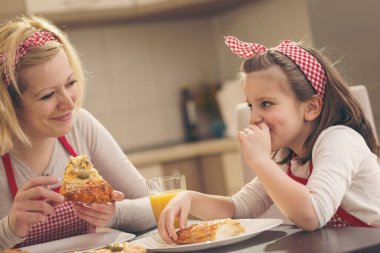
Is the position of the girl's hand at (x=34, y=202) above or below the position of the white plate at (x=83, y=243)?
above

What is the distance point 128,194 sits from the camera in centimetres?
189

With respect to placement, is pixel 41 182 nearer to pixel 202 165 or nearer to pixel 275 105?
pixel 275 105

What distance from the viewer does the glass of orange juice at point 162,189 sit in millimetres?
1421

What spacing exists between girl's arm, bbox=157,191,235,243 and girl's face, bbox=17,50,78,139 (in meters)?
0.48

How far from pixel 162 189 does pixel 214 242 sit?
0.30 meters

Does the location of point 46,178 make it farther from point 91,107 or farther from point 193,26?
point 193,26

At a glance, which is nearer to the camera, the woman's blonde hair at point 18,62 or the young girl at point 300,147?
the young girl at point 300,147

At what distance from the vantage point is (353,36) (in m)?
2.64

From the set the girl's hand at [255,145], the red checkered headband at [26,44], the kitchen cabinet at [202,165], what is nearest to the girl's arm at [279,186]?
the girl's hand at [255,145]

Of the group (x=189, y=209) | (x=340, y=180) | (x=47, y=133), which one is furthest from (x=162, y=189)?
(x=47, y=133)

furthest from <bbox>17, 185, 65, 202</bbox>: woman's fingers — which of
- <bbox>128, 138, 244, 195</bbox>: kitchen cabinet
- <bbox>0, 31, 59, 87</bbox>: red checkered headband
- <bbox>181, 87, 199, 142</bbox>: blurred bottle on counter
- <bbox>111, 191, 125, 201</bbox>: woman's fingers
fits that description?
<bbox>181, 87, 199, 142</bbox>: blurred bottle on counter

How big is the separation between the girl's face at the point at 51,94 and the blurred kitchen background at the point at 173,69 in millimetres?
1604

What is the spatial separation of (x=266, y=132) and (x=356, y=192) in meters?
0.25

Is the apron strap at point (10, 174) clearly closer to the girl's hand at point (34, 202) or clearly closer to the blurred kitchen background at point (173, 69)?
the girl's hand at point (34, 202)
